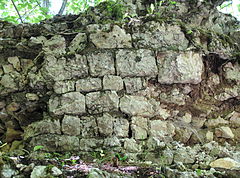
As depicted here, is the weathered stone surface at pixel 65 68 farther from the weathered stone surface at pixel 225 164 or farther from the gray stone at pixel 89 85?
the weathered stone surface at pixel 225 164

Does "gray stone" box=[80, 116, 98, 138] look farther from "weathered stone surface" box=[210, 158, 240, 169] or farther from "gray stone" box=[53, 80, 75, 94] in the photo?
"weathered stone surface" box=[210, 158, 240, 169]

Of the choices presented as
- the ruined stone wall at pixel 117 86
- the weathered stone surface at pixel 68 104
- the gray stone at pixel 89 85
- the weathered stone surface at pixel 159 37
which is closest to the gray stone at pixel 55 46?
the ruined stone wall at pixel 117 86

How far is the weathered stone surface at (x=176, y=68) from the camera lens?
12.0 ft

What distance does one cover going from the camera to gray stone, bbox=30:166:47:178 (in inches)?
73.9

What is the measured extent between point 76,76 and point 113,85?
25.7 inches

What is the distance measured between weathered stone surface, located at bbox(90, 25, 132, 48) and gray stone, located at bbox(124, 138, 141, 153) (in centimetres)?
160

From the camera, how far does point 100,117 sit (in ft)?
11.3

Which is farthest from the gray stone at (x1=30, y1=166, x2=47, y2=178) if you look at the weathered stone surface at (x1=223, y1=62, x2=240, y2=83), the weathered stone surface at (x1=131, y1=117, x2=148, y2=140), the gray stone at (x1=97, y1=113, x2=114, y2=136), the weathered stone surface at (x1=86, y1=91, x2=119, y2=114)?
the weathered stone surface at (x1=223, y1=62, x2=240, y2=83)

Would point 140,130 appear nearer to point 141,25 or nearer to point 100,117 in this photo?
point 100,117

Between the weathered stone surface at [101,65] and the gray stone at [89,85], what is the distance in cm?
10

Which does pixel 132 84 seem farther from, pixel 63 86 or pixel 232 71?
pixel 232 71

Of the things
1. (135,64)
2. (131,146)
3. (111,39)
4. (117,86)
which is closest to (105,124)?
(131,146)

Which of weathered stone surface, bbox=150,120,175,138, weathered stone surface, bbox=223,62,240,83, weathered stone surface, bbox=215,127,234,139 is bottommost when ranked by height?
weathered stone surface, bbox=215,127,234,139

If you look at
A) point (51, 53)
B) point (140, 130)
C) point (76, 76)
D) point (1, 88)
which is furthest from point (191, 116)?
point (1, 88)
